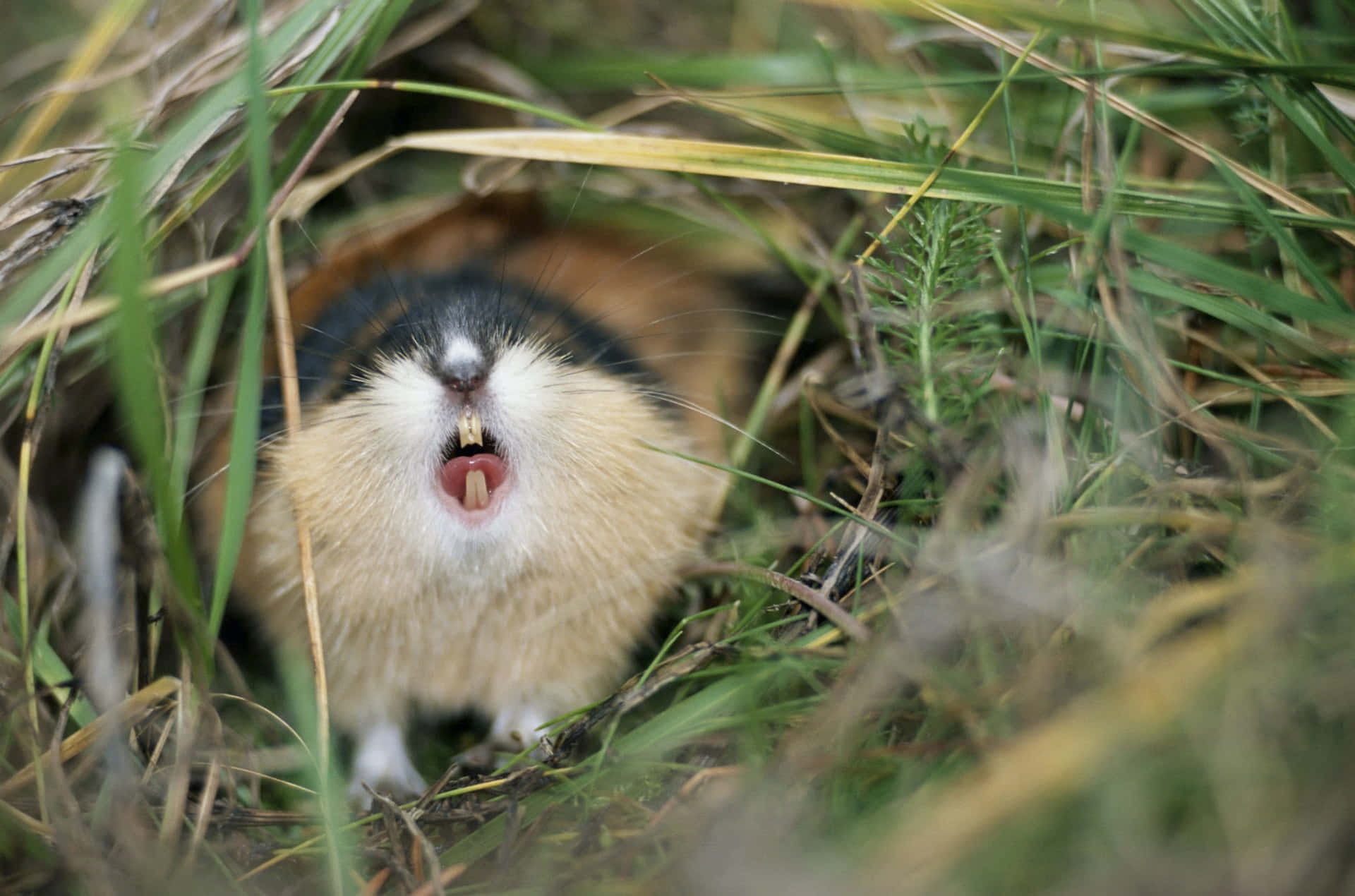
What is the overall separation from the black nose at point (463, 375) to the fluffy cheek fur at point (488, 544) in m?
0.03

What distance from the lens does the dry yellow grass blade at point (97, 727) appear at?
212cm

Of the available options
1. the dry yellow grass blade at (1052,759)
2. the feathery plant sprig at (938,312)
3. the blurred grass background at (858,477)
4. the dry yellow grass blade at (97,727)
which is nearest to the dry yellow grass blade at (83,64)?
the blurred grass background at (858,477)

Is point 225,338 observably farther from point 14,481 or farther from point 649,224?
point 649,224

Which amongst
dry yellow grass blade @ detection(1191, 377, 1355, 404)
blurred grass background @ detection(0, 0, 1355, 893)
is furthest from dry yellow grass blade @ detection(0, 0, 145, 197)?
dry yellow grass blade @ detection(1191, 377, 1355, 404)

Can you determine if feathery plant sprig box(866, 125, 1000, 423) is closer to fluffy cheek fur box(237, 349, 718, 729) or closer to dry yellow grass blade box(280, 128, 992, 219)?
dry yellow grass blade box(280, 128, 992, 219)

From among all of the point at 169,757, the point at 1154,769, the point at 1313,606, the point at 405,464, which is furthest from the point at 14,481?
the point at 1313,606

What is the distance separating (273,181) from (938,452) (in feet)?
6.64

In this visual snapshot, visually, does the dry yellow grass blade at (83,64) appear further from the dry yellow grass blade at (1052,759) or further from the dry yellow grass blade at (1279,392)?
the dry yellow grass blade at (1279,392)

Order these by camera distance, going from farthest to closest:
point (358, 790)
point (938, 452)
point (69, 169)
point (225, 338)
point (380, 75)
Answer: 1. point (380, 75)
2. point (225, 338)
3. point (358, 790)
4. point (69, 169)
5. point (938, 452)

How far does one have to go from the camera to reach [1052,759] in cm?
137

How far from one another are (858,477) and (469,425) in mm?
1223

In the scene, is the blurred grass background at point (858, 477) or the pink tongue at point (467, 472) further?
the pink tongue at point (467, 472)

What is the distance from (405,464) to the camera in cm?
204

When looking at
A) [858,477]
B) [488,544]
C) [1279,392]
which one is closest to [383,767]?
[488,544]
